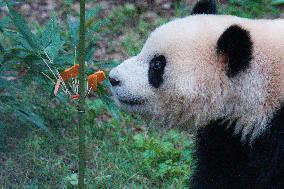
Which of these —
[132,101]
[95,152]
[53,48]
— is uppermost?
[53,48]

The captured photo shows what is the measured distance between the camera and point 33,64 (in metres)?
3.85

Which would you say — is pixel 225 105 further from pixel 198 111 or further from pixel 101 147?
pixel 101 147

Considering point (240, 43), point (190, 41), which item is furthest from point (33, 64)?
point (240, 43)

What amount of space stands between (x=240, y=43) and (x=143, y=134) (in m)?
2.16

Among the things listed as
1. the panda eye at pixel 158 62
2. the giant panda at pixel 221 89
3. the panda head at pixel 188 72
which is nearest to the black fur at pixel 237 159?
the giant panda at pixel 221 89

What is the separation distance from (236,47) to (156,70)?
1.38 feet

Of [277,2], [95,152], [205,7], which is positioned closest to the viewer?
[205,7]

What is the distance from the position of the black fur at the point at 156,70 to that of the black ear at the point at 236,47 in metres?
0.30

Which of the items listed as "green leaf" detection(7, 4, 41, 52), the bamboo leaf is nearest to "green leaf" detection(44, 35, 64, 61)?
"green leaf" detection(7, 4, 41, 52)

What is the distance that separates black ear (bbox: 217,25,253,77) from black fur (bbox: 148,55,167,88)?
300 millimetres

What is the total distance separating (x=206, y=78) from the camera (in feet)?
10.2

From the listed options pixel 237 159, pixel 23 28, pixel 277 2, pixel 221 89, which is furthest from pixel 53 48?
pixel 277 2

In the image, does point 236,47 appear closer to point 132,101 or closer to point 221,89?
point 221,89

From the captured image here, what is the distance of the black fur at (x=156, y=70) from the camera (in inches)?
127
